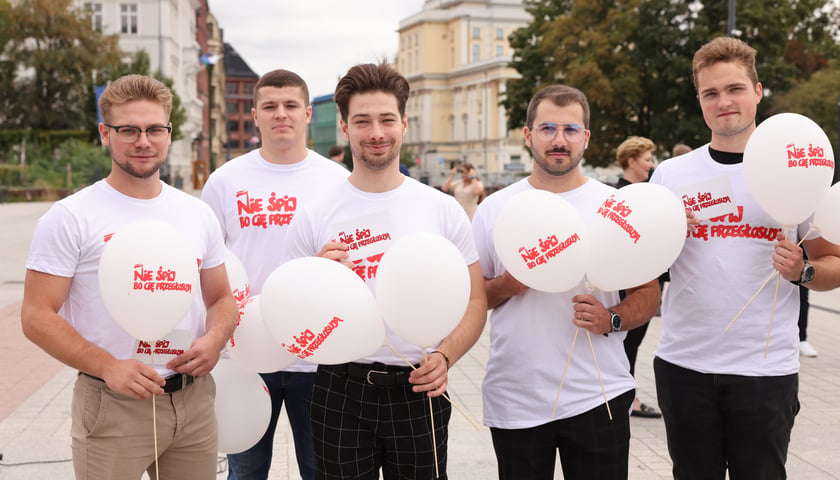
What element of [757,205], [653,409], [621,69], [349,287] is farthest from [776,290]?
[621,69]

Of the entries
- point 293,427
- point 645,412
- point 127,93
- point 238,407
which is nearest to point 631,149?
point 645,412

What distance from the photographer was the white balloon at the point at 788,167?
3.14 meters

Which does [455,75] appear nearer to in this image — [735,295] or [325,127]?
[325,127]

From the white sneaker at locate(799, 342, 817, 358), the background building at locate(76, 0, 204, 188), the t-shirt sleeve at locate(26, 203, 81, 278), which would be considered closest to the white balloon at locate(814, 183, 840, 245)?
the t-shirt sleeve at locate(26, 203, 81, 278)

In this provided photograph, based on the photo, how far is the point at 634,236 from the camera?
3.13 m

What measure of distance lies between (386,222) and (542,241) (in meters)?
0.57

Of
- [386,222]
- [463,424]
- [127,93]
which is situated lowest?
[463,424]

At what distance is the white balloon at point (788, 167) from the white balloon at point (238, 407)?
2171 mm

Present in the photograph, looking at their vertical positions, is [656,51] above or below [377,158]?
above

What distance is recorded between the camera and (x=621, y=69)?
34.4 m

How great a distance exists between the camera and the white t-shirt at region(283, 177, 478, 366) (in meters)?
3.07

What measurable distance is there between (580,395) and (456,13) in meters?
116

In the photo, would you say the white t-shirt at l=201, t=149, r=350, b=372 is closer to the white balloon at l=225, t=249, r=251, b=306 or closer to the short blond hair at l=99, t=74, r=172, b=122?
the white balloon at l=225, t=249, r=251, b=306

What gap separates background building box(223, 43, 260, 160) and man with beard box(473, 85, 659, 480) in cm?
13728
